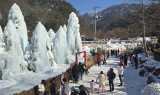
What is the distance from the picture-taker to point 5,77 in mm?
9516

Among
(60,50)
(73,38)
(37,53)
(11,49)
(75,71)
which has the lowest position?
(75,71)

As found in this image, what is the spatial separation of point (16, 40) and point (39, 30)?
7.06 feet

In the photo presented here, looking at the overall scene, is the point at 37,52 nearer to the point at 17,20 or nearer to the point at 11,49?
the point at 11,49

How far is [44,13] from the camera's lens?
5625 cm

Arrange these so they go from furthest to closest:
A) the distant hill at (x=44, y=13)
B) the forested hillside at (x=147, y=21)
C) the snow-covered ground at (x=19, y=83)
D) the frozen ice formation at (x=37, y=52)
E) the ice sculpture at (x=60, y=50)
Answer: the distant hill at (x=44, y=13), the ice sculpture at (x=60, y=50), the frozen ice formation at (x=37, y=52), the forested hillside at (x=147, y=21), the snow-covered ground at (x=19, y=83)

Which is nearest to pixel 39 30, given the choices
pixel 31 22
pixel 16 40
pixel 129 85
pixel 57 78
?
A: pixel 16 40

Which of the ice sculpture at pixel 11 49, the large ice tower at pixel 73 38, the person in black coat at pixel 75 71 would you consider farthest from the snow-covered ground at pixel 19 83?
the large ice tower at pixel 73 38

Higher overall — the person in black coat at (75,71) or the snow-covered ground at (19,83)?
the person in black coat at (75,71)

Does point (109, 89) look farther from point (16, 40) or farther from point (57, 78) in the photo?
point (16, 40)

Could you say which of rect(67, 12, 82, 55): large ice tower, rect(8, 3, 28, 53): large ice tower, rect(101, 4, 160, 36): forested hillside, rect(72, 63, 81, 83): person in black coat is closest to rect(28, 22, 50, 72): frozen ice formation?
rect(8, 3, 28, 53): large ice tower

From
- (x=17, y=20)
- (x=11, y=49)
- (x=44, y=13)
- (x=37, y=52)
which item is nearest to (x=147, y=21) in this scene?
(x=37, y=52)

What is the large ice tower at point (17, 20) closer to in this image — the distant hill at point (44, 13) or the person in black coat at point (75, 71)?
the person in black coat at point (75, 71)

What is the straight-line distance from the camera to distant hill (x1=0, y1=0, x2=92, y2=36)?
43062 millimetres

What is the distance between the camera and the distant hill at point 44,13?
43.1 metres
